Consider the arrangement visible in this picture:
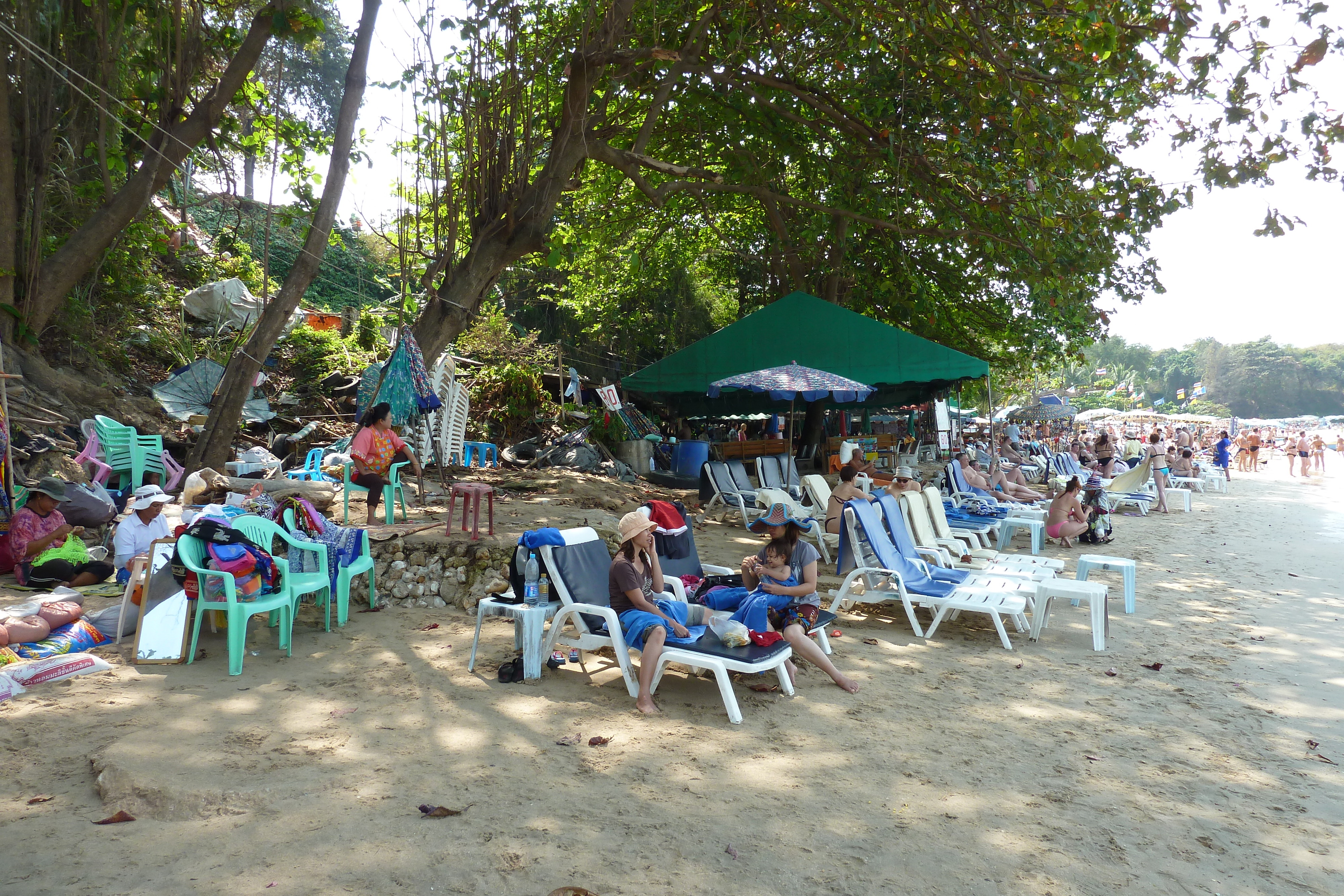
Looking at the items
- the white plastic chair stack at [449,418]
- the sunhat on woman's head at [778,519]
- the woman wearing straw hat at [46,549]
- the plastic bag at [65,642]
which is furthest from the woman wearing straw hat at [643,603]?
the white plastic chair stack at [449,418]

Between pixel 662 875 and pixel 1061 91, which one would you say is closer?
pixel 662 875

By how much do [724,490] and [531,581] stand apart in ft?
24.0

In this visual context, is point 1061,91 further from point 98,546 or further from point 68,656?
point 98,546

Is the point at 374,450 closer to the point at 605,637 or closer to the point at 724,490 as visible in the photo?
the point at 605,637

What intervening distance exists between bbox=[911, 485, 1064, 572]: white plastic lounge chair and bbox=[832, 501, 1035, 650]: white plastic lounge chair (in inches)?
29.3

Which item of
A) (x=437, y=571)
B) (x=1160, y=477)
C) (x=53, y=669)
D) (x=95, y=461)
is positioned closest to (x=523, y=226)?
(x=437, y=571)

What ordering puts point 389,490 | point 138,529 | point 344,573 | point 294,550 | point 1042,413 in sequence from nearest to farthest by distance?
1. point 294,550
2. point 344,573
3. point 138,529
4. point 389,490
5. point 1042,413

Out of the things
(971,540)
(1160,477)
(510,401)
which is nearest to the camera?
(971,540)

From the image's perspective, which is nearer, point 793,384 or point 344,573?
point 344,573

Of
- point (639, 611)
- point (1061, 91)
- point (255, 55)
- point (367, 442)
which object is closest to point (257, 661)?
point (639, 611)

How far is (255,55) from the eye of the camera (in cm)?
903

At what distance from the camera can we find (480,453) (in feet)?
44.8

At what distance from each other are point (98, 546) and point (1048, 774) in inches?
308

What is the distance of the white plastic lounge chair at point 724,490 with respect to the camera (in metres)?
11.9
